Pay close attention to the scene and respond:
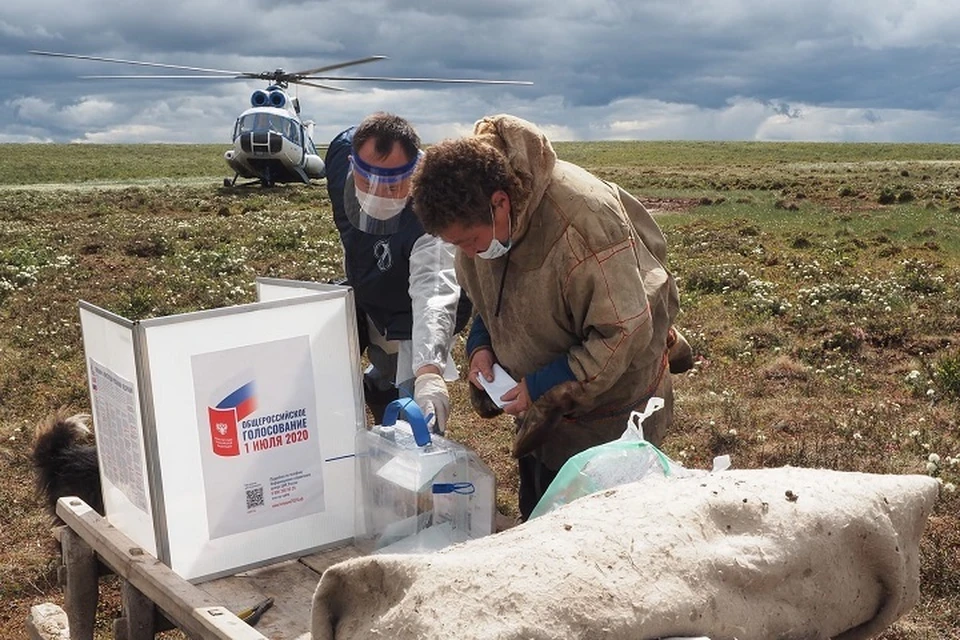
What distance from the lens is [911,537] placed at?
2.50 metres

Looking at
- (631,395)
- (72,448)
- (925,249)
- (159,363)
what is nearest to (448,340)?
(631,395)

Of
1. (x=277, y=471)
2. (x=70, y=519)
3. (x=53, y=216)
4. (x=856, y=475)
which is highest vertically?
(x=856, y=475)

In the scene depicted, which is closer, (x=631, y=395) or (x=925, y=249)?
(x=631, y=395)

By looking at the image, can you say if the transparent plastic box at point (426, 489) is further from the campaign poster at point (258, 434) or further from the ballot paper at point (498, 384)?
the ballot paper at point (498, 384)

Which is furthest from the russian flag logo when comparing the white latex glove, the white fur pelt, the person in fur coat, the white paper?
the white fur pelt

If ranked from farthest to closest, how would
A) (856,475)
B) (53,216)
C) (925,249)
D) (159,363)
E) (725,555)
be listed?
1. (53,216)
2. (925,249)
3. (159,363)
4. (856,475)
5. (725,555)

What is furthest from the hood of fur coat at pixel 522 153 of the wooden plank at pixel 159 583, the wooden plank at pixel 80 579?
the wooden plank at pixel 80 579

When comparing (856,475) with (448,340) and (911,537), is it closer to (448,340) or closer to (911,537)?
(911,537)

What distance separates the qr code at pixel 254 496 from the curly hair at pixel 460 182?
3.24 ft

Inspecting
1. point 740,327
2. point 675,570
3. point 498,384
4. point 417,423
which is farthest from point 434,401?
point 740,327

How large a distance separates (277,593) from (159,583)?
0.37 m

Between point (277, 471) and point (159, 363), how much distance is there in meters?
0.52

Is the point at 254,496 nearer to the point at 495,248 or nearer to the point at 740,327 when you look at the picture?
the point at 495,248

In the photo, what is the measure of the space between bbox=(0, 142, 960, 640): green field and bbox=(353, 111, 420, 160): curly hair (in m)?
2.75
